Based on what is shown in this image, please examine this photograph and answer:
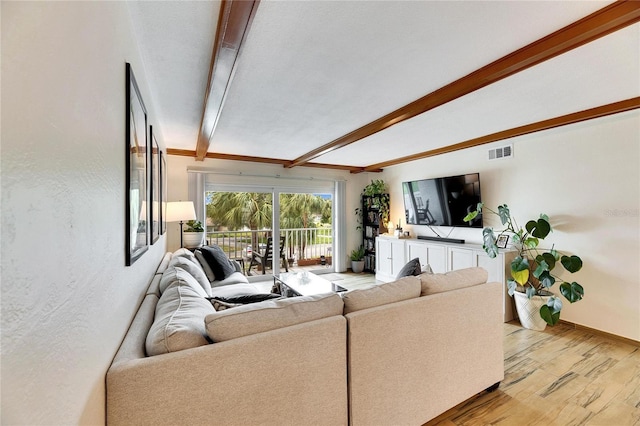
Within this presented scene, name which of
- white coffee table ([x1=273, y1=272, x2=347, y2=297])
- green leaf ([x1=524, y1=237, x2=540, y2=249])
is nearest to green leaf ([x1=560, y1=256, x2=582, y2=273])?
green leaf ([x1=524, y1=237, x2=540, y2=249])

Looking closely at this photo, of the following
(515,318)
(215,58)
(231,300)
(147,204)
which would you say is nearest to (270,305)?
(231,300)

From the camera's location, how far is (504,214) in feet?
11.4

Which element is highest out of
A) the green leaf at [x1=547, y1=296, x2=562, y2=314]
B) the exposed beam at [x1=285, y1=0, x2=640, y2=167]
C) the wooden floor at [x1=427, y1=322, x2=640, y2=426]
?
the exposed beam at [x1=285, y1=0, x2=640, y2=167]

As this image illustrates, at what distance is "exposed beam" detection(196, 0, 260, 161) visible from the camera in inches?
49.7

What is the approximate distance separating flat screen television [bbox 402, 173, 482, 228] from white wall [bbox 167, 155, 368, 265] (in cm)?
122

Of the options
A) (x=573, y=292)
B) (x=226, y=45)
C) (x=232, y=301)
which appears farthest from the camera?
(x=573, y=292)

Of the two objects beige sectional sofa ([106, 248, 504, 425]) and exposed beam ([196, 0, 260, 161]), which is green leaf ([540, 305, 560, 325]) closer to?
beige sectional sofa ([106, 248, 504, 425])

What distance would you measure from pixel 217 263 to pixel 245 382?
2437 millimetres

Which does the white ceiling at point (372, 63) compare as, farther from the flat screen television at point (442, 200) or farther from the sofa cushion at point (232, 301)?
the sofa cushion at point (232, 301)

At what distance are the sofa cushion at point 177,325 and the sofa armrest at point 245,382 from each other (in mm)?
53

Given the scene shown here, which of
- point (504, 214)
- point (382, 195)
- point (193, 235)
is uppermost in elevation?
point (382, 195)

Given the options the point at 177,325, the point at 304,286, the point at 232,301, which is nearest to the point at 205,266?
the point at 304,286

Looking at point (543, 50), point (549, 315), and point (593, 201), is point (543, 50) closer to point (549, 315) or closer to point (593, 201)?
point (593, 201)

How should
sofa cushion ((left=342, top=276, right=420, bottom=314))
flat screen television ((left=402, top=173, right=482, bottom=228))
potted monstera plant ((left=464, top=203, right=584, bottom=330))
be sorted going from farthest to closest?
flat screen television ((left=402, top=173, right=482, bottom=228))
potted monstera plant ((left=464, top=203, right=584, bottom=330))
sofa cushion ((left=342, top=276, right=420, bottom=314))
